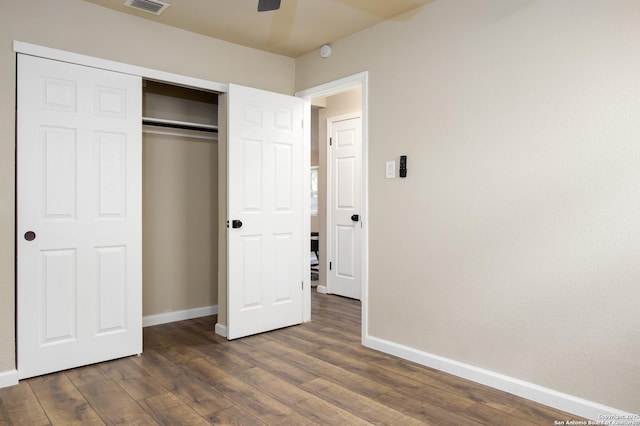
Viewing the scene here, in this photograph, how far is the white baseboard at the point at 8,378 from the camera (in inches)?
109

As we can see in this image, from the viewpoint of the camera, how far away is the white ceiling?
316 cm

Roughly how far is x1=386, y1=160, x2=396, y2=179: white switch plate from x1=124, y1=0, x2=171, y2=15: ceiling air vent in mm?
2019

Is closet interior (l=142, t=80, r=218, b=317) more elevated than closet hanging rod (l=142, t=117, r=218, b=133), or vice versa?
closet hanging rod (l=142, t=117, r=218, b=133)

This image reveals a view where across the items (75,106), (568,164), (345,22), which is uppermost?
(345,22)

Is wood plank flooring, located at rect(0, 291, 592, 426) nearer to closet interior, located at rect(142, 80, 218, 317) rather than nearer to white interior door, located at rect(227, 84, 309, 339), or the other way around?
white interior door, located at rect(227, 84, 309, 339)

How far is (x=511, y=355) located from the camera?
271 centimetres

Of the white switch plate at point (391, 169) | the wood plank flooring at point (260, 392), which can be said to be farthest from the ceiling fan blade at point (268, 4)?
the wood plank flooring at point (260, 392)

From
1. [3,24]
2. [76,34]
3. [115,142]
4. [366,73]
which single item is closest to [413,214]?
[366,73]

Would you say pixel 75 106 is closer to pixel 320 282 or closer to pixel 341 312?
pixel 341 312

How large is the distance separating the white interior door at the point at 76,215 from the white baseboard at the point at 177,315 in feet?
2.68

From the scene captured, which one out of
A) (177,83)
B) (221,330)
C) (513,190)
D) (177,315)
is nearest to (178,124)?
(177,83)

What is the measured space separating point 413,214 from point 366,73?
4.14 ft

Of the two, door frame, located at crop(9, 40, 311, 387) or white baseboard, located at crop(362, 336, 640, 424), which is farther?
door frame, located at crop(9, 40, 311, 387)

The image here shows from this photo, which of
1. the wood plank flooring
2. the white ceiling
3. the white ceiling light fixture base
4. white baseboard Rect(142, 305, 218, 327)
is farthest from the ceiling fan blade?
white baseboard Rect(142, 305, 218, 327)
